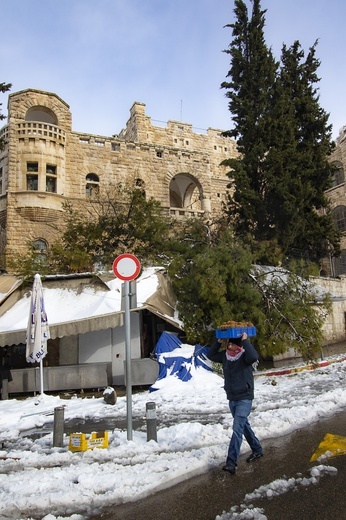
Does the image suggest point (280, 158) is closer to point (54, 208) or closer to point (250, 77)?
point (250, 77)

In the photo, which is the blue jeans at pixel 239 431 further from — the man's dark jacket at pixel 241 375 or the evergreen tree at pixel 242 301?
the evergreen tree at pixel 242 301

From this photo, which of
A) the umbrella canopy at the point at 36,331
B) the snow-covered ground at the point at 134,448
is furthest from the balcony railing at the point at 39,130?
the snow-covered ground at the point at 134,448

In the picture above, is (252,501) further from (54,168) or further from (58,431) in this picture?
(54,168)

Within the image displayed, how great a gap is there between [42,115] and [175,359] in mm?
19953

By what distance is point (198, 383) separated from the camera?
437 inches

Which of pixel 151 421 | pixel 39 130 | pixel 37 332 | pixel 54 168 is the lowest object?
pixel 151 421

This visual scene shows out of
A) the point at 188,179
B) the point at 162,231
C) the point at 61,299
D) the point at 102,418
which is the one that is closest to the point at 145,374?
the point at 102,418

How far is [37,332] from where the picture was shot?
10.7m

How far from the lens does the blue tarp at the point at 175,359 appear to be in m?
11.4

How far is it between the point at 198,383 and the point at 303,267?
682 cm

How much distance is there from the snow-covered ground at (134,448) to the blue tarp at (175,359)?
23.1 inches

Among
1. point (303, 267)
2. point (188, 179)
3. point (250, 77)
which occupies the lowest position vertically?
point (303, 267)

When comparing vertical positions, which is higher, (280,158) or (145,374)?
(280,158)

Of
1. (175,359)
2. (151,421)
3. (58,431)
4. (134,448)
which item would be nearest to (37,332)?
(175,359)
